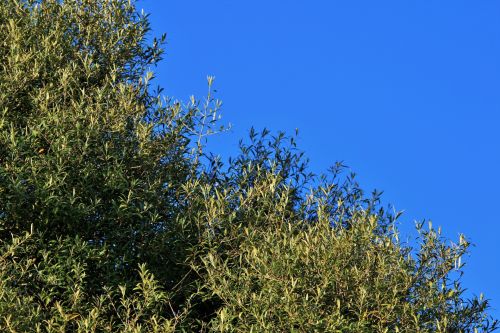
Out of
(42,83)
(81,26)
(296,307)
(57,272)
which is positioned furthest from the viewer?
(81,26)

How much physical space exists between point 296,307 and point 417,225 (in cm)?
282

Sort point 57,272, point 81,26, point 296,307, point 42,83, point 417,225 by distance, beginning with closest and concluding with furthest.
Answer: point 296,307 < point 57,272 < point 417,225 < point 42,83 < point 81,26

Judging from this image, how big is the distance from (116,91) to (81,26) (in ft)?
7.85

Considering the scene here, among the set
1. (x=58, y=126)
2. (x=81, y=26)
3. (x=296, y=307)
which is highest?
(x=81, y=26)

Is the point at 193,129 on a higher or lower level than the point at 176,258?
higher

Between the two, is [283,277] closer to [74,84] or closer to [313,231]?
[313,231]

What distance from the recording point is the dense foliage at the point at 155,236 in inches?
445

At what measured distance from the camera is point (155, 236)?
12.8 metres

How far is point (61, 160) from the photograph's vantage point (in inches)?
474

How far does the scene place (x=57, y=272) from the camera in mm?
11758

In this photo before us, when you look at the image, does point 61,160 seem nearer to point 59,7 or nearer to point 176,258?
point 176,258

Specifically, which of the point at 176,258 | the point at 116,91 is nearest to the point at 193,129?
the point at 116,91

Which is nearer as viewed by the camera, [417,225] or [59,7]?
[417,225]

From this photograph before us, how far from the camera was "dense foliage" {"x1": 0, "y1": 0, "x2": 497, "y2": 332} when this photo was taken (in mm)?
11312
